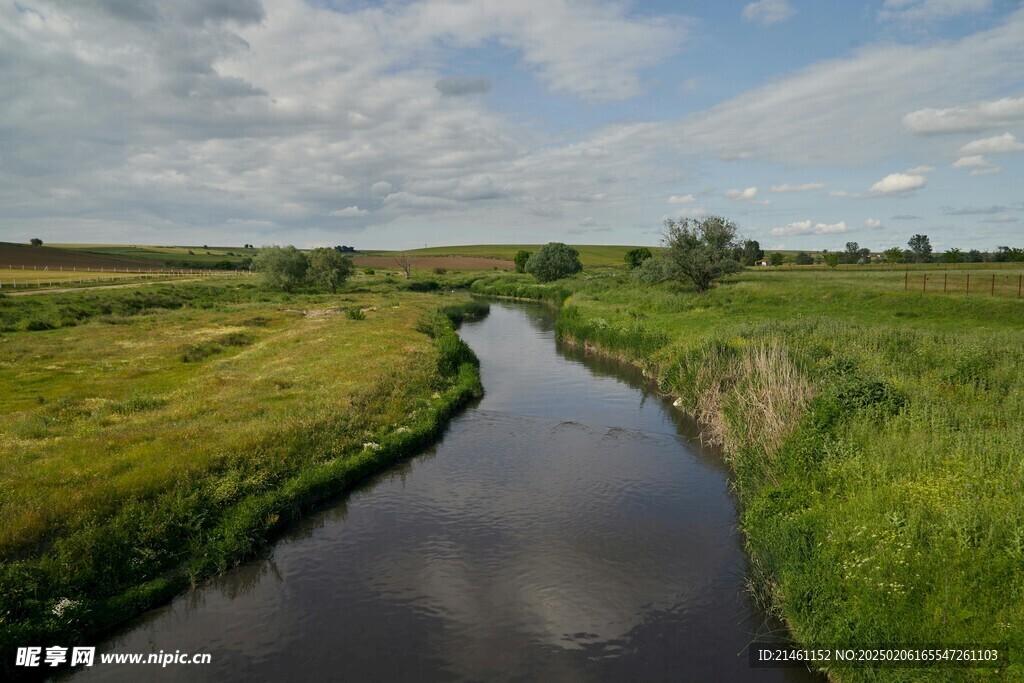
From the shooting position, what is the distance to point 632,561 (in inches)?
584

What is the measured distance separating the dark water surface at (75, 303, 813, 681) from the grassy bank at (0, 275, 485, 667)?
100 cm

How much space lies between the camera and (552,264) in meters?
107

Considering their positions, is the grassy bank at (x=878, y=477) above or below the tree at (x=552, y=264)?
below

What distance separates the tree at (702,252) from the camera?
194ft

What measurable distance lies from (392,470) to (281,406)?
5.99m

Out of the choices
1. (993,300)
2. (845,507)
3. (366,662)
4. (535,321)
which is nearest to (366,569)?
(366,662)

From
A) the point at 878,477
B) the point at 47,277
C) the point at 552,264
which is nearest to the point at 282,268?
the point at 47,277

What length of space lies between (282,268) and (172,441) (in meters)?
77.2

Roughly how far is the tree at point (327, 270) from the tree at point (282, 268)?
1.65m

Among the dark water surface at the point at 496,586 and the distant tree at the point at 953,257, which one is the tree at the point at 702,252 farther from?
the distant tree at the point at 953,257

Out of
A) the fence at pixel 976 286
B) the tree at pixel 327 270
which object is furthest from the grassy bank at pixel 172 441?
the tree at pixel 327 270

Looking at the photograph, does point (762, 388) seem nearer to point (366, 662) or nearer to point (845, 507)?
point (845, 507)

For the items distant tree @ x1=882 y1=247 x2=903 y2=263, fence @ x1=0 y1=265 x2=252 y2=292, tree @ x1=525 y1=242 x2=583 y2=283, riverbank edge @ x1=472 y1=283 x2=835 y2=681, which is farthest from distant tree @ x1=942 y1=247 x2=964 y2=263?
fence @ x1=0 y1=265 x2=252 y2=292

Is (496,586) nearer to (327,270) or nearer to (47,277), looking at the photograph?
(327,270)
